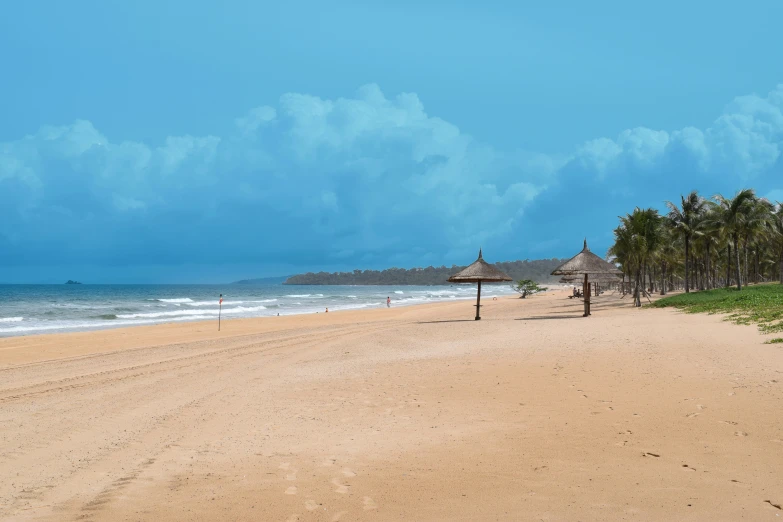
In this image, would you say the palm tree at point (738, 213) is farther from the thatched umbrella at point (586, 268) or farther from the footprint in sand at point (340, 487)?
the footprint in sand at point (340, 487)

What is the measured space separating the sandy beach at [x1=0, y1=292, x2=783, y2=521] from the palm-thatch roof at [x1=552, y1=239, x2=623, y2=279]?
43.4ft

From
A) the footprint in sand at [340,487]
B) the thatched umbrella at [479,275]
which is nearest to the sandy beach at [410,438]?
the footprint in sand at [340,487]

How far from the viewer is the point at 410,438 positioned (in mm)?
6223

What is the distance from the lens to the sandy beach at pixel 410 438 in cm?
439

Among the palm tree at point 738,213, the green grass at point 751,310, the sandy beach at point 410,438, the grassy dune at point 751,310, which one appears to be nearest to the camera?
the sandy beach at point 410,438

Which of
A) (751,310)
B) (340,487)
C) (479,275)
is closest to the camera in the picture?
(340,487)

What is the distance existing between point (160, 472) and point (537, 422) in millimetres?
4200

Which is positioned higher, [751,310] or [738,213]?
[738,213]

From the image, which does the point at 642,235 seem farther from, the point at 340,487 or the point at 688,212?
the point at 340,487

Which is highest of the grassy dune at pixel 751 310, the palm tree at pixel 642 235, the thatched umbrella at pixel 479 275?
the palm tree at pixel 642 235

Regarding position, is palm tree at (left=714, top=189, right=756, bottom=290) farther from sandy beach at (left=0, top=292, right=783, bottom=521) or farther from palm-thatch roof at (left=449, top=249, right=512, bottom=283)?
sandy beach at (left=0, top=292, right=783, bottom=521)

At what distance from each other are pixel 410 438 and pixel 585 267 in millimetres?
21867

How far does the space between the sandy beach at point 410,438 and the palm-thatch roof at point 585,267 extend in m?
13.2

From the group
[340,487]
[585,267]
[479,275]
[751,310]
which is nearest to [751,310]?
[751,310]
